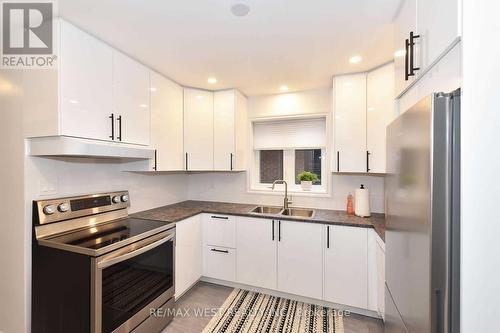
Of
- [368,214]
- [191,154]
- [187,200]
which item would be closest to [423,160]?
[368,214]

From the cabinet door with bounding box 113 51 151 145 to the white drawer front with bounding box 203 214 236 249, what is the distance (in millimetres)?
1085

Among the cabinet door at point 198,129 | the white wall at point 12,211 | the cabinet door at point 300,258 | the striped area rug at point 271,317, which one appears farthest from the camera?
the cabinet door at point 198,129

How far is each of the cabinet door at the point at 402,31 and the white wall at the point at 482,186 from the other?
1.74 feet

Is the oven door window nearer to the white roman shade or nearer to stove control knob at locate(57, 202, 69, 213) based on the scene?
stove control knob at locate(57, 202, 69, 213)

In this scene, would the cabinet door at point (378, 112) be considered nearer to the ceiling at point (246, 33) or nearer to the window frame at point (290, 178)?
the ceiling at point (246, 33)

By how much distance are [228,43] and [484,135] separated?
1.62 metres

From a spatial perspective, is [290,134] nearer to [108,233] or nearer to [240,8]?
[240,8]

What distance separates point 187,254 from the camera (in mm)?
2312

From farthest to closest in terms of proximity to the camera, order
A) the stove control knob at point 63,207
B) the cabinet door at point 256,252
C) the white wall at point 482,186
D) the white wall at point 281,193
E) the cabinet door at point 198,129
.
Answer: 1. the cabinet door at point 198,129
2. the white wall at point 281,193
3. the cabinet door at point 256,252
4. the stove control knob at point 63,207
5. the white wall at point 482,186

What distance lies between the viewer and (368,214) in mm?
2268

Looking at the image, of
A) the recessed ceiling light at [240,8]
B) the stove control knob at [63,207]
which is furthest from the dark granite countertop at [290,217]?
the recessed ceiling light at [240,8]

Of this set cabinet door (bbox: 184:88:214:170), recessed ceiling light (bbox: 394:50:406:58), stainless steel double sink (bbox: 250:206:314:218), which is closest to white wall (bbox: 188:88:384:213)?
stainless steel double sink (bbox: 250:206:314:218)

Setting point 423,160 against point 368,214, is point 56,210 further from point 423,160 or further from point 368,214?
point 368,214

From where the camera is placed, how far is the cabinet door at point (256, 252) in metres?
2.31
